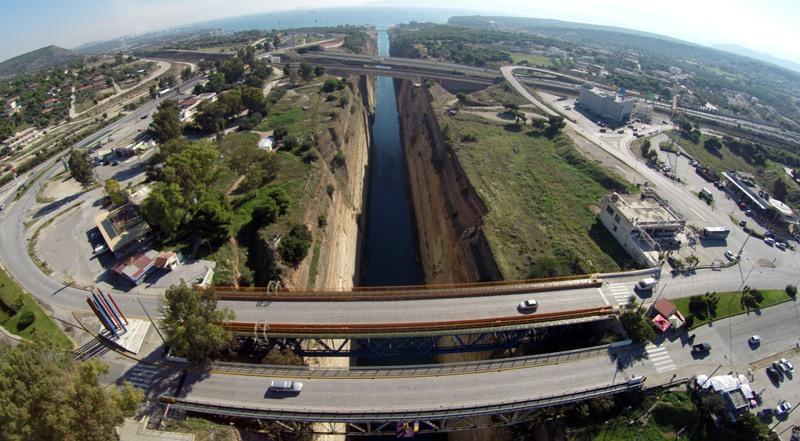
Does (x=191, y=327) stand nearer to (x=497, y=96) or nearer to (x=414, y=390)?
(x=414, y=390)

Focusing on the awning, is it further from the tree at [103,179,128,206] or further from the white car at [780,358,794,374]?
the tree at [103,179,128,206]

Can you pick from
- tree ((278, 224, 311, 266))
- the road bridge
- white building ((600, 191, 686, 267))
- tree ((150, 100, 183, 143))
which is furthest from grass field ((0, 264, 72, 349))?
white building ((600, 191, 686, 267))

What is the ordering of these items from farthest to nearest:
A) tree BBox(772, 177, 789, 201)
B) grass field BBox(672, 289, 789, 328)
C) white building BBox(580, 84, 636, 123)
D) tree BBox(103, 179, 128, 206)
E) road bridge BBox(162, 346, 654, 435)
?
white building BBox(580, 84, 636, 123) → tree BBox(772, 177, 789, 201) → tree BBox(103, 179, 128, 206) → grass field BBox(672, 289, 789, 328) → road bridge BBox(162, 346, 654, 435)

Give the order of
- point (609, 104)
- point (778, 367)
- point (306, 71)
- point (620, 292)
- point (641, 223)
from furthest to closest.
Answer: point (306, 71)
point (609, 104)
point (641, 223)
point (620, 292)
point (778, 367)

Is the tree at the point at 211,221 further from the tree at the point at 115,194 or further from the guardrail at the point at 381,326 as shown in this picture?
the guardrail at the point at 381,326

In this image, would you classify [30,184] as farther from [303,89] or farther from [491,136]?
[491,136]

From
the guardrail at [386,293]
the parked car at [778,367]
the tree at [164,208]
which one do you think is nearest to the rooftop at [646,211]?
the guardrail at [386,293]

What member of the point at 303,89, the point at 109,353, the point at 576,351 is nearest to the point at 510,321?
the point at 576,351

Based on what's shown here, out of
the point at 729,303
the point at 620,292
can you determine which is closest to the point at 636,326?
the point at 620,292
